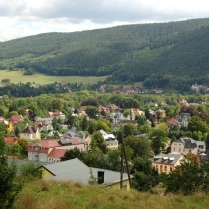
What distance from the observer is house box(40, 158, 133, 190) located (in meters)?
16.4

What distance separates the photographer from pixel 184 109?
79812 millimetres

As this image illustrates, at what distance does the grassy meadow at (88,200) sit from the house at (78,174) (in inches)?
173

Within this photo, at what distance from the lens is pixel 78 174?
17391 mm

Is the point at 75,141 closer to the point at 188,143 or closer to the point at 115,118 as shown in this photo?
the point at 188,143

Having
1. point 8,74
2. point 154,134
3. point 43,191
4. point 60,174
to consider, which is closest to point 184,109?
point 154,134

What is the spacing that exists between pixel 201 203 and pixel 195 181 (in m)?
3.12

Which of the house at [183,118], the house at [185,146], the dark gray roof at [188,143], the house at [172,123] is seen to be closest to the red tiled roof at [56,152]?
the house at [185,146]

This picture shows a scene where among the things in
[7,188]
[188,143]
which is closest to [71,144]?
[188,143]

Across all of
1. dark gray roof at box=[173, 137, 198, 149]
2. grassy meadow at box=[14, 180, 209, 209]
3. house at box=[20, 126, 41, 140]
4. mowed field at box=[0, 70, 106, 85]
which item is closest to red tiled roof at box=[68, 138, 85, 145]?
house at box=[20, 126, 41, 140]

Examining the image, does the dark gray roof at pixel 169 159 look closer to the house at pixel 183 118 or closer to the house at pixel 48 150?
the house at pixel 48 150

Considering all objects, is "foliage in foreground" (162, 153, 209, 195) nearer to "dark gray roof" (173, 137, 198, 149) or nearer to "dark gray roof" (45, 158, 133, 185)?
"dark gray roof" (45, 158, 133, 185)

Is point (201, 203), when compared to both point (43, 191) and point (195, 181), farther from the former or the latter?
point (43, 191)

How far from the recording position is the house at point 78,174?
16.4m

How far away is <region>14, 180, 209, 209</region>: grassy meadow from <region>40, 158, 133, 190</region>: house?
4390 millimetres
